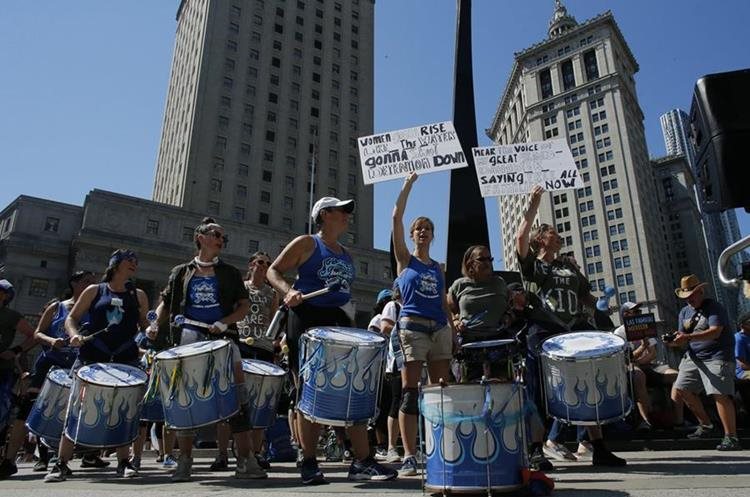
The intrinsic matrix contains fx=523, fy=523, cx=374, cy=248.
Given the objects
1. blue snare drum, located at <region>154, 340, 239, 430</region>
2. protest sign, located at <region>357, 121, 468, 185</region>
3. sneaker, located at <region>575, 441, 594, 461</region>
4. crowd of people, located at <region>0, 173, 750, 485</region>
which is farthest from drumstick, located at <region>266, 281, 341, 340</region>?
sneaker, located at <region>575, 441, 594, 461</region>

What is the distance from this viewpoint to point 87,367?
4754mm

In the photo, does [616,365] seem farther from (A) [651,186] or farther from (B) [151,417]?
(A) [651,186]

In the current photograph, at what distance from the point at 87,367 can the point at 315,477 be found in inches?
99.3

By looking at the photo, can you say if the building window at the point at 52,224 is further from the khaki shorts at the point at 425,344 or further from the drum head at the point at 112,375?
the khaki shorts at the point at 425,344

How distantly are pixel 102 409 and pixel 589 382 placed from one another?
414 cm

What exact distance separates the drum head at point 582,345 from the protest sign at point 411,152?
3305 millimetres

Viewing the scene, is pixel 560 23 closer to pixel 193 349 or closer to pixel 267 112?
pixel 267 112

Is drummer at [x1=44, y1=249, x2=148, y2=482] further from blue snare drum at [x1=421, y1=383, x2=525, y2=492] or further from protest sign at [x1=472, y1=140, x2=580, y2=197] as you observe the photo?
protest sign at [x1=472, y1=140, x2=580, y2=197]

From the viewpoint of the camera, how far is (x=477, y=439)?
Result: 9.46 feet

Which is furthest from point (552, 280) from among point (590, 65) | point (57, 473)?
point (590, 65)

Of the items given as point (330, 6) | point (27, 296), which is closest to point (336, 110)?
point (330, 6)

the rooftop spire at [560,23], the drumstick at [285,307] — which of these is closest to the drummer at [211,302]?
the drumstick at [285,307]

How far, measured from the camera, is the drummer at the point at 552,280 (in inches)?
201

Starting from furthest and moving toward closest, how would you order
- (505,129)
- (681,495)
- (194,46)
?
(505,129)
(194,46)
(681,495)
